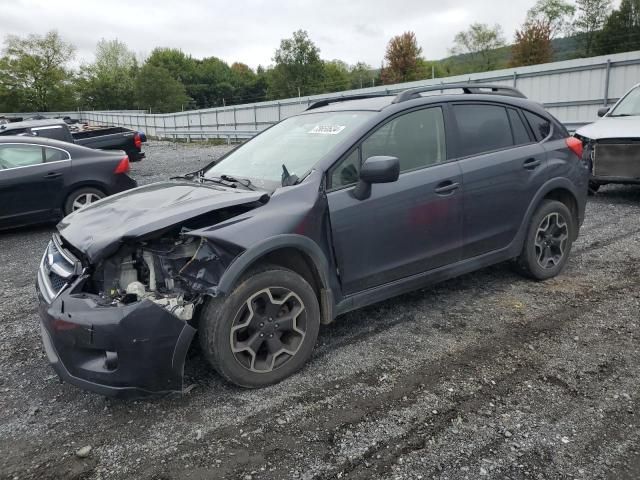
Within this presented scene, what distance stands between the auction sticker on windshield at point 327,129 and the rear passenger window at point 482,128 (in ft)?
3.35

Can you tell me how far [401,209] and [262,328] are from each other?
1303 millimetres

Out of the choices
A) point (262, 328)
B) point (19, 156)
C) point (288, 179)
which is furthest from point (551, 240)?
point (19, 156)

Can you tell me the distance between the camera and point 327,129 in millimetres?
3861

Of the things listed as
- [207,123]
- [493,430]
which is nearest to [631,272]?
[493,430]

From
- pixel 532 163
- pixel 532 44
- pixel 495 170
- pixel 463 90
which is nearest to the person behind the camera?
pixel 495 170

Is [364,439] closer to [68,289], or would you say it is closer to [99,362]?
[99,362]

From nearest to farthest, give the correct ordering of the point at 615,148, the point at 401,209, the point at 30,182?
the point at 401,209
the point at 30,182
the point at 615,148

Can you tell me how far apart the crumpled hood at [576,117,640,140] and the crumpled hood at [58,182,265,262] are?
22.7 ft

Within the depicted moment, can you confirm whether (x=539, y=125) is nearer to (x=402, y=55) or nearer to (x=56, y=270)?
(x=56, y=270)

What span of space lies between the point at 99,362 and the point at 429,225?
237 centimetres

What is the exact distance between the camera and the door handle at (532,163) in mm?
4461

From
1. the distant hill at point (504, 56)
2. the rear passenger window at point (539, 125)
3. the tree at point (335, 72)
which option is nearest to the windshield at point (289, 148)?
the rear passenger window at point (539, 125)

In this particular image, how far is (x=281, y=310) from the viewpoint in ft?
10.5

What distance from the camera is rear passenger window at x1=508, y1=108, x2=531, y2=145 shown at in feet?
14.9
